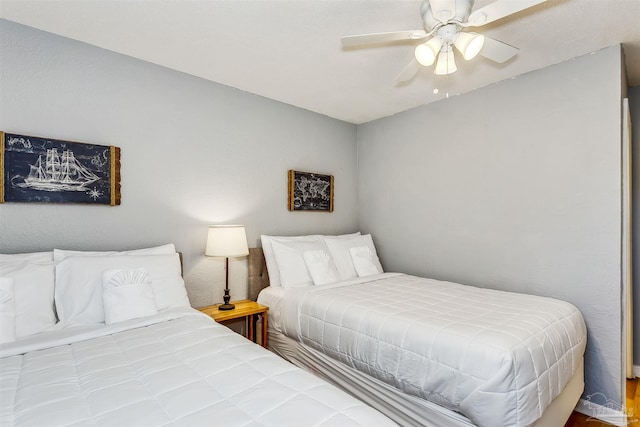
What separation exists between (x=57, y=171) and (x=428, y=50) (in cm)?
238

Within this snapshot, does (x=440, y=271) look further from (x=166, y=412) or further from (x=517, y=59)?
(x=166, y=412)

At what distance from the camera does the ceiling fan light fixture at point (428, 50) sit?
1.75 metres

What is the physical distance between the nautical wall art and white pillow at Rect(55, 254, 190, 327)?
5.16ft

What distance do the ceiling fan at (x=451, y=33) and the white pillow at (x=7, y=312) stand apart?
81.5 inches

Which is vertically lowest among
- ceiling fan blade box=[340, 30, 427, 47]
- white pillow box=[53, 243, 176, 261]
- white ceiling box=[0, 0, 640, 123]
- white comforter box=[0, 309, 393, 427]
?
white comforter box=[0, 309, 393, 427]

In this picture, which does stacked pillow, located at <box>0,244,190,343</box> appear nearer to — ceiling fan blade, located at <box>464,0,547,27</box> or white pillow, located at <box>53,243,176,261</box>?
white pillow, located at <box>53,243,176,261</box>

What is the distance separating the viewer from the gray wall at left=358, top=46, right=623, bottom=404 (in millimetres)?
2232

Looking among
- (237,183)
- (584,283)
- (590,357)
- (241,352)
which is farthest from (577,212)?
(237,183)

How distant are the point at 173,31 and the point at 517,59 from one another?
2440 mm

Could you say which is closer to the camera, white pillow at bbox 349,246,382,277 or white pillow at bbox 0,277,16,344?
white pillow at bbox 0,277,16,344

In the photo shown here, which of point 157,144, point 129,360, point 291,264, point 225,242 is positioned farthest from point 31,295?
point 291,264

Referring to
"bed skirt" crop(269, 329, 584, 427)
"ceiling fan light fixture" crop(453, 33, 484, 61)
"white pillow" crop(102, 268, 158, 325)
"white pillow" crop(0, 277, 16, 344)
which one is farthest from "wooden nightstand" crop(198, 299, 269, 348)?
"ceiling fan light fixture" crop(453, 33, 484, 61)

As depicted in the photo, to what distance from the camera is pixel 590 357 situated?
2.28 meters

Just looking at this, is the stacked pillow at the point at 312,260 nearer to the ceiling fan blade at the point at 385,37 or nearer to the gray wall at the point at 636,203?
the ceiling fan blade at the point at 385,37
